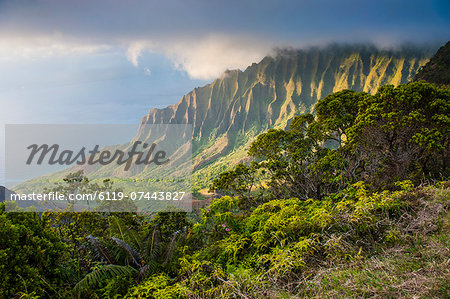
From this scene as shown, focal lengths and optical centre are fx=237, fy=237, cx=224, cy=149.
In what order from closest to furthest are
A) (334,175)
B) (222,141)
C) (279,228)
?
(279,228) → (334,175) → (222,141)

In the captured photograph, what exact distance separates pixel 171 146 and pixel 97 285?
553ft

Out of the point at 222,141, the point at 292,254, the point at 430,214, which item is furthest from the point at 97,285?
the point at 222,141

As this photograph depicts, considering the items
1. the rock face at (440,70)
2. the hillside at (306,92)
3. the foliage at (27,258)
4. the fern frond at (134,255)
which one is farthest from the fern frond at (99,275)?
the hillside at (306,92)

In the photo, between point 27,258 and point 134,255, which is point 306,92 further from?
point 27,258

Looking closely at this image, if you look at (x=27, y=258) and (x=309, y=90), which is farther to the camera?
(x=309, y=90)

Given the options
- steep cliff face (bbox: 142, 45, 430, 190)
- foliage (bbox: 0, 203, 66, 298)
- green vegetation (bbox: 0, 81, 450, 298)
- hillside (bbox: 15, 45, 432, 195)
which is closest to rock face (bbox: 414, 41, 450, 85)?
green vegetation (bbox: 0, 81, 450, 298)

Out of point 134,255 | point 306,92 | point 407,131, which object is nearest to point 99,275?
point 134,255

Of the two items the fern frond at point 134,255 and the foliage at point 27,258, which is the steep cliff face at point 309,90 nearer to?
the fern frond at point 134,255

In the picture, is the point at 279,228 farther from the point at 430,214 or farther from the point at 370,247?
the point at 430,214

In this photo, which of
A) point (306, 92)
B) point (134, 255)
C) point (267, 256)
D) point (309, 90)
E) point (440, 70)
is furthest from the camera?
point (309, 90)

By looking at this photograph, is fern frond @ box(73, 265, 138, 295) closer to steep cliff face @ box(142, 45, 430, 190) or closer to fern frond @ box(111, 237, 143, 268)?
fern frond @ box(111, 237, 143, 268)

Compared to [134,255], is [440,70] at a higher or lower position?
higher

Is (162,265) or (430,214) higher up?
(430,214)

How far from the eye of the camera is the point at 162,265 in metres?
3.93
